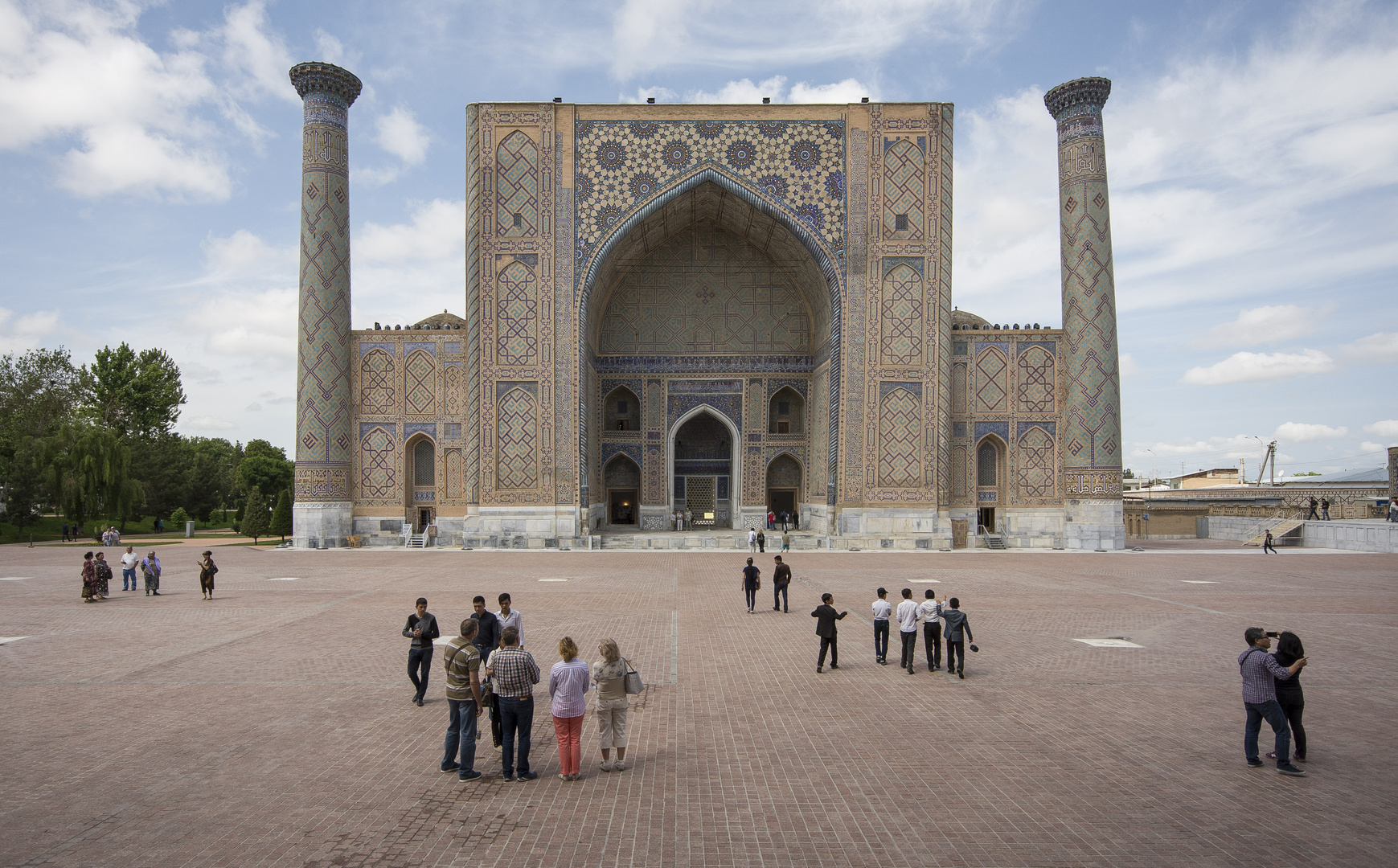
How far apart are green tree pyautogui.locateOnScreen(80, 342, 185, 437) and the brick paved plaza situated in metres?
34.5

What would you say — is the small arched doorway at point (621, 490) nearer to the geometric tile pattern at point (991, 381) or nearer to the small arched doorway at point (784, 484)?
the small arched doorway at point (784, 484)

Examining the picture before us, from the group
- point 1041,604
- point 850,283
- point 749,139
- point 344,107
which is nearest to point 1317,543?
point 850,283

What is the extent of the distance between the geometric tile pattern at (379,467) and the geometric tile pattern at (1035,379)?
1985 centimetres

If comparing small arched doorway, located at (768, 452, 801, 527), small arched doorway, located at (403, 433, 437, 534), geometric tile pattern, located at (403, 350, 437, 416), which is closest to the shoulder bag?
small arched doorway, located at (403, 433, 437, 534)

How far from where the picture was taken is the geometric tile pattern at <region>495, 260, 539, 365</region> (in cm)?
2372

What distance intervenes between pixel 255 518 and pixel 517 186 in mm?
16242

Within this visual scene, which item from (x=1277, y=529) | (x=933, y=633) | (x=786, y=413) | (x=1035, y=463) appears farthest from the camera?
(x=786, y=413)

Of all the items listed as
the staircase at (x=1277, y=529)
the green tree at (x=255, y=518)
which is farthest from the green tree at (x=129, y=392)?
the staircase at (x=1277, y=529)

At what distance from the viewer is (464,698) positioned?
4957 millimetres

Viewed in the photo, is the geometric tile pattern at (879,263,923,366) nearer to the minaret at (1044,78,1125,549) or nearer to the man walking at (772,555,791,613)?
the minaret at (1044,78,1125,549)

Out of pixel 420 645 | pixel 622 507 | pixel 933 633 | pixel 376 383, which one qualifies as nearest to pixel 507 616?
pixel 420 645

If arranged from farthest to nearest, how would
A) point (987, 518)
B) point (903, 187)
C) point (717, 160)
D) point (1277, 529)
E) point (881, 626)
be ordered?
point (1277, 529) < point (987, 518) < point (717, 160) < point (903, 187) < point (881, 626)

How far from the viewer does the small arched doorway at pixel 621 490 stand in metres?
28.4

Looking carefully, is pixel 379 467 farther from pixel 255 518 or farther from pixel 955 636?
pixel 955 636
